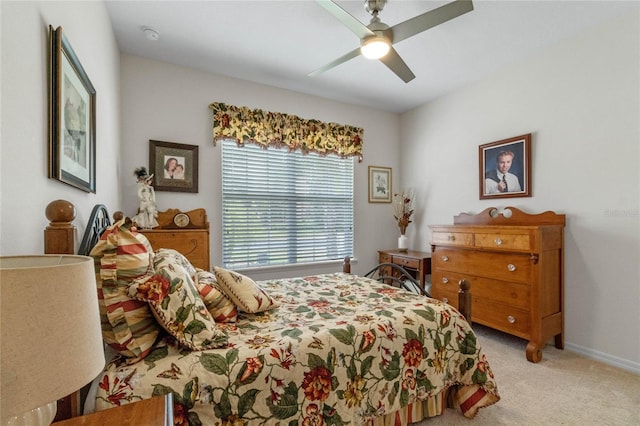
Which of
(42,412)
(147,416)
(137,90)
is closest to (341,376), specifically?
(147,416)

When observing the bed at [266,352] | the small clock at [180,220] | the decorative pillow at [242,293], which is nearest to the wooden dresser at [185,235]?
the small clock at [180,220]

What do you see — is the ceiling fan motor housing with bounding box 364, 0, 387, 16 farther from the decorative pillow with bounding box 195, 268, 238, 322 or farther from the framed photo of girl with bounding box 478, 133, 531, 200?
the decorative pillow with bounding box 195, 268, 238, 322

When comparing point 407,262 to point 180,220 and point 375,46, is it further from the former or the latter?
point 180,220

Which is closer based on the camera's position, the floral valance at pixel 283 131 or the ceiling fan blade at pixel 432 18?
the ceiling fan blade at pixel 432 18

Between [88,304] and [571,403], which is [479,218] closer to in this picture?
[571,403]

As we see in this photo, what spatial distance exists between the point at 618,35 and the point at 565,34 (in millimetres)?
361

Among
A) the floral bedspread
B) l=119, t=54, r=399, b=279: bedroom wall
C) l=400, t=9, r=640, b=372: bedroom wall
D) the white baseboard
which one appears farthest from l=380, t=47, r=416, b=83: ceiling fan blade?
the white baseboard

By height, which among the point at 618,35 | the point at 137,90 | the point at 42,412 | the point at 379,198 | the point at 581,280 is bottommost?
the point at 581,280

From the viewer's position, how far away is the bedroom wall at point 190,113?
2.91m

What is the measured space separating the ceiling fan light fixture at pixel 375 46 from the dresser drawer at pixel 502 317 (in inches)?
94.1

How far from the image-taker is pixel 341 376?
1.39 meters

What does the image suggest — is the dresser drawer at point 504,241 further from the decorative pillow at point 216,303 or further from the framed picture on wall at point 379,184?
the decorative pillow at point 216,303

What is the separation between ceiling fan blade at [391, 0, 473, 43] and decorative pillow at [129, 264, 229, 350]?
6.57 feet

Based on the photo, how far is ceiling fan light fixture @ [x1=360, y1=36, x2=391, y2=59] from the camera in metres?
2.05
